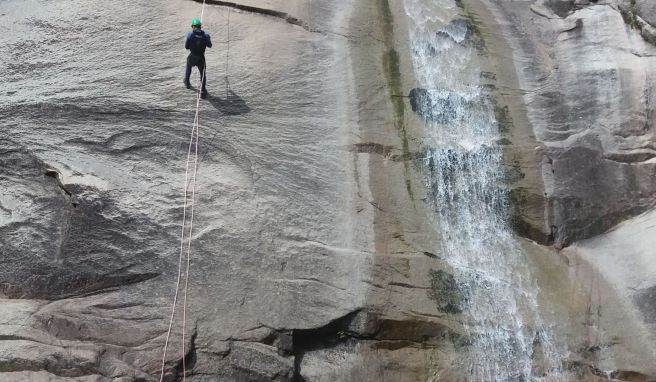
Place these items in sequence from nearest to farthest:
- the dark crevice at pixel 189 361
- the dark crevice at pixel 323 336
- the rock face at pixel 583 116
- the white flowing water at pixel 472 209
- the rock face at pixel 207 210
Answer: the dark crevice at pixel 189 361, the rock face at pixel 207 210, the dark crevice at pixel 323 336, the white flowing water at pixel 472 209, the rock face at pixel 583 116

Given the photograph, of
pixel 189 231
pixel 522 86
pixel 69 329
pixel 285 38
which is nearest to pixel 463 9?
pixel 522 86

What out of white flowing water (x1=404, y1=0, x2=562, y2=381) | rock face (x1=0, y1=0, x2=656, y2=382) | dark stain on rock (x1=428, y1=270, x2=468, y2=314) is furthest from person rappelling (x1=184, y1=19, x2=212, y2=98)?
dark stain on rock (x1=428, y1=270, x2=468, y2=314)

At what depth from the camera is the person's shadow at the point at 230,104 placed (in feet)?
40.9

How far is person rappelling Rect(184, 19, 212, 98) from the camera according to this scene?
39.9 ft

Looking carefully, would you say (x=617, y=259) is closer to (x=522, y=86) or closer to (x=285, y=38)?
(x=522, y=86)

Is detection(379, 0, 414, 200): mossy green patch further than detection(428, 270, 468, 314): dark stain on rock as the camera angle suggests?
Yes

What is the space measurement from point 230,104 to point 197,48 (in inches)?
47.9

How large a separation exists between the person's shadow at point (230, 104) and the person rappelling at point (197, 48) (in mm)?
248

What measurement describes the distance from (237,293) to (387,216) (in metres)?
3.11

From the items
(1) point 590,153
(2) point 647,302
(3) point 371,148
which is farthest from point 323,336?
(1) point 590,153

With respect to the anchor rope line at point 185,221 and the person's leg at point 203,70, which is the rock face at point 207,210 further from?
the person's leg at point 203,70

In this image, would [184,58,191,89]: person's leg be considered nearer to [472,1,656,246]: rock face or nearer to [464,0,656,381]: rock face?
[464,0,656,381]: rock face

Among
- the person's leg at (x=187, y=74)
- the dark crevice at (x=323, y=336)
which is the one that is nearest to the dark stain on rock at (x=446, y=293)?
the dark crevice at (x=323, y=336)

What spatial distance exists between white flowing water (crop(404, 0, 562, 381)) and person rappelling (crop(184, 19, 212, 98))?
4.36 m
